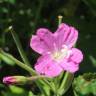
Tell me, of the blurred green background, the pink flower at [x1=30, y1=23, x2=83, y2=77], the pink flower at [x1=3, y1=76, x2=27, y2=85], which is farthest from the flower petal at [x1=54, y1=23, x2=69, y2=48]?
A: the blurred green background

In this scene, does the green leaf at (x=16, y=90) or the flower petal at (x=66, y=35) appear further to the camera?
the green leaf at (x=16, y=90)

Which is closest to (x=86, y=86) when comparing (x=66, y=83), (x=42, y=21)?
(x=66, y=83)

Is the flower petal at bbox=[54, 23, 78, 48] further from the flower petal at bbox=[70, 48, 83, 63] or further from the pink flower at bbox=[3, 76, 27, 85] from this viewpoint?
the pink flower at bbox=[3, 76, 27, 85]

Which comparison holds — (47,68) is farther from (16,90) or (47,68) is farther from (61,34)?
(16,90)

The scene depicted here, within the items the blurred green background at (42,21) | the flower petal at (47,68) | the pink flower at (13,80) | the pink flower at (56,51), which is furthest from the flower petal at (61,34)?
the blurred green background at (42,21)

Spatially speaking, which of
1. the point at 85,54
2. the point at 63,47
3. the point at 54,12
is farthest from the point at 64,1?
the point at 63,47

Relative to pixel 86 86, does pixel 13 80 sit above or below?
above

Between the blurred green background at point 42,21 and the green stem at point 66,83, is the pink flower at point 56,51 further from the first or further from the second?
the blurred green background at point 42,21

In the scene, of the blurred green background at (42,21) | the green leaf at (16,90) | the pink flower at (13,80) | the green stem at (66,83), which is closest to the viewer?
the pink flower at (13,80)
